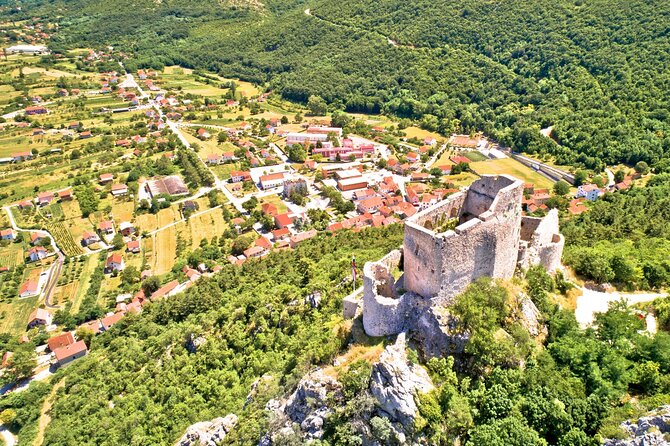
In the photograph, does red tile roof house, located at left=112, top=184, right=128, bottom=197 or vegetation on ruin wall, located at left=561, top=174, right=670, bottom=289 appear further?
red tile roof house, located at left=112, top=184, right=128, bottom=197

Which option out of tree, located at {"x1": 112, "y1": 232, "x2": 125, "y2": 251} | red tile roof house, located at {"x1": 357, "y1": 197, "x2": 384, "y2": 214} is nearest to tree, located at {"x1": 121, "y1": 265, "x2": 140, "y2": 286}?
tree, located at {"x1": 112, "y1": 232, "x2": 125, "y2": 251}

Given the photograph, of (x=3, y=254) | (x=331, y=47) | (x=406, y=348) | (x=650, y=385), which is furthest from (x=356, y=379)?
(x=331, y=47)

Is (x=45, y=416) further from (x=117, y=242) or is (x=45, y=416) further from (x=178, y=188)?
(x=178, y=188)

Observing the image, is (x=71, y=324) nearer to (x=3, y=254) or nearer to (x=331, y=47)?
(x=3, y=254)

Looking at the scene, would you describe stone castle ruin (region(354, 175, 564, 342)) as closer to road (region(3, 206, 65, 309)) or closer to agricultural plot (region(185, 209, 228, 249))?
agricultural plot (region(185, 209, 228, 249))

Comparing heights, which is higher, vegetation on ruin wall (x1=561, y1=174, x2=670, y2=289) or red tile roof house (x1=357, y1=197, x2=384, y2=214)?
vegetation on ruin wall (x1=561, y1=174, x2=670, y2=289)

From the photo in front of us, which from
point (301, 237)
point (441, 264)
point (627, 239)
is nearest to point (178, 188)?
point (301, 237)
